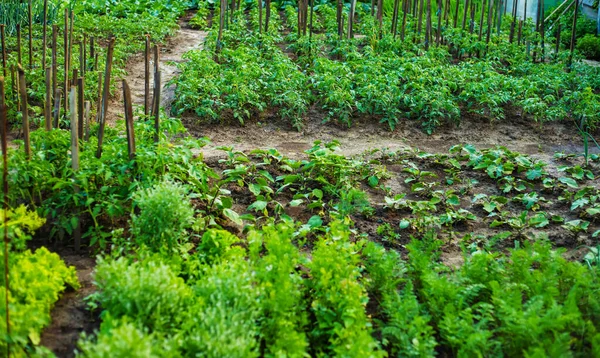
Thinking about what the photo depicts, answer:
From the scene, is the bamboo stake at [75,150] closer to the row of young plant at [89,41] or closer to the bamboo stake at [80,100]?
the bamboo stake at [80,100]

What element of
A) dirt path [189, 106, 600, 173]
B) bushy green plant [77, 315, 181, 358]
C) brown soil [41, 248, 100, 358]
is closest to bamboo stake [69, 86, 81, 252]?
brown soil [41, 248, 100, 358]

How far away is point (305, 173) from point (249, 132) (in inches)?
62.4

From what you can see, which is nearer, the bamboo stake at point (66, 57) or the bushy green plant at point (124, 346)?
the bushy green plant at point (124, 346)

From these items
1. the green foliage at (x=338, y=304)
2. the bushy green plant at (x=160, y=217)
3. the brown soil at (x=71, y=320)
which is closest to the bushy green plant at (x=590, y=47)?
the green foliage at (x=338, y=304)

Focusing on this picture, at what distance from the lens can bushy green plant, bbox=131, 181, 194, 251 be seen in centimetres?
365

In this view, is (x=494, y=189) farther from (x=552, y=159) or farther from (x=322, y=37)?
(x=322, y=37)

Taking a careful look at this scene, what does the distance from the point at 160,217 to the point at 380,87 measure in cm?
411

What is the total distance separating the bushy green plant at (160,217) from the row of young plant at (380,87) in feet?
10.00

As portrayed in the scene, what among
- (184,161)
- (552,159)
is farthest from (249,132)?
(552,159)

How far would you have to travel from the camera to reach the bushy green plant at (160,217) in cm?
365

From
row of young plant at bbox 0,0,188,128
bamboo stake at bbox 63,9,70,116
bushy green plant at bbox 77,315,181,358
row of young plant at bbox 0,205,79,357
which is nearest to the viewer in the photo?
bushy green plant at bbox 77,315,181,358

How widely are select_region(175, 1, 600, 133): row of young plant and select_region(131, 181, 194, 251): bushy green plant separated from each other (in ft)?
10.00

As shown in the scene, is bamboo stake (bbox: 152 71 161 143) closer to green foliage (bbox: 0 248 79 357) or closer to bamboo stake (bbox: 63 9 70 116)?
bamboo stake (bbox: 63 9 70 116)

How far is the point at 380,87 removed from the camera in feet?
23.8
